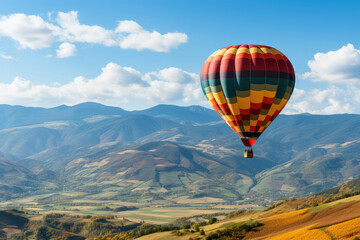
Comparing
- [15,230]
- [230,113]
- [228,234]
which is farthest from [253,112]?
[15,230]

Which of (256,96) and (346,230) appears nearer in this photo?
(346,230)

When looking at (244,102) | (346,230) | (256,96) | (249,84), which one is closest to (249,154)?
(244,102)

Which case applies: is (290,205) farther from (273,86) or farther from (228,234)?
(273,86)

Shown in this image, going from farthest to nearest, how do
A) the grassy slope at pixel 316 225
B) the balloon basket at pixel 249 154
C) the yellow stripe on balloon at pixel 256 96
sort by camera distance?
the yellow stripe on balloon at pixel 256 96 → the balloon basket at pixel 249 154 → the grassy slope at pixel 316 225

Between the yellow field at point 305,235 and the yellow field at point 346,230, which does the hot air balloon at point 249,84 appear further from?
the yellow field at point 346,230

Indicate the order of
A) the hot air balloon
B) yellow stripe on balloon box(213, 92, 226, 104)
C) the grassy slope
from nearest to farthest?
1. the grassy slope
2. the hot air balloon
3. yellow stripe on balloon box(213, 92, 226, 104)

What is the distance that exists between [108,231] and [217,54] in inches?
5663

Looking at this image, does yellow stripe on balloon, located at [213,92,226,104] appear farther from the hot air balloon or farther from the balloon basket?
the balloon basket

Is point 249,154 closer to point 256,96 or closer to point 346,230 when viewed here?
point 256,96

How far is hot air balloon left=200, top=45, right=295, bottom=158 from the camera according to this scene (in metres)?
71.7

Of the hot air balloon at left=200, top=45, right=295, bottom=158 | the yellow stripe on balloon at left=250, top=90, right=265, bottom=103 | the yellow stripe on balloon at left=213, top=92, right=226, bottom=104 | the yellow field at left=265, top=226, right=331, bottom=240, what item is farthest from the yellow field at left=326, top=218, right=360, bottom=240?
the yellow stripe on balloon at left=213, top=92, right=226, bottom=104

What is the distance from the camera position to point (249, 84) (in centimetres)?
7162

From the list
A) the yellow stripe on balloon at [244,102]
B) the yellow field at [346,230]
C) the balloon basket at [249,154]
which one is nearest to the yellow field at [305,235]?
the yellow field at [346,230]

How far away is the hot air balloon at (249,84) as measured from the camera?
2822 inches
